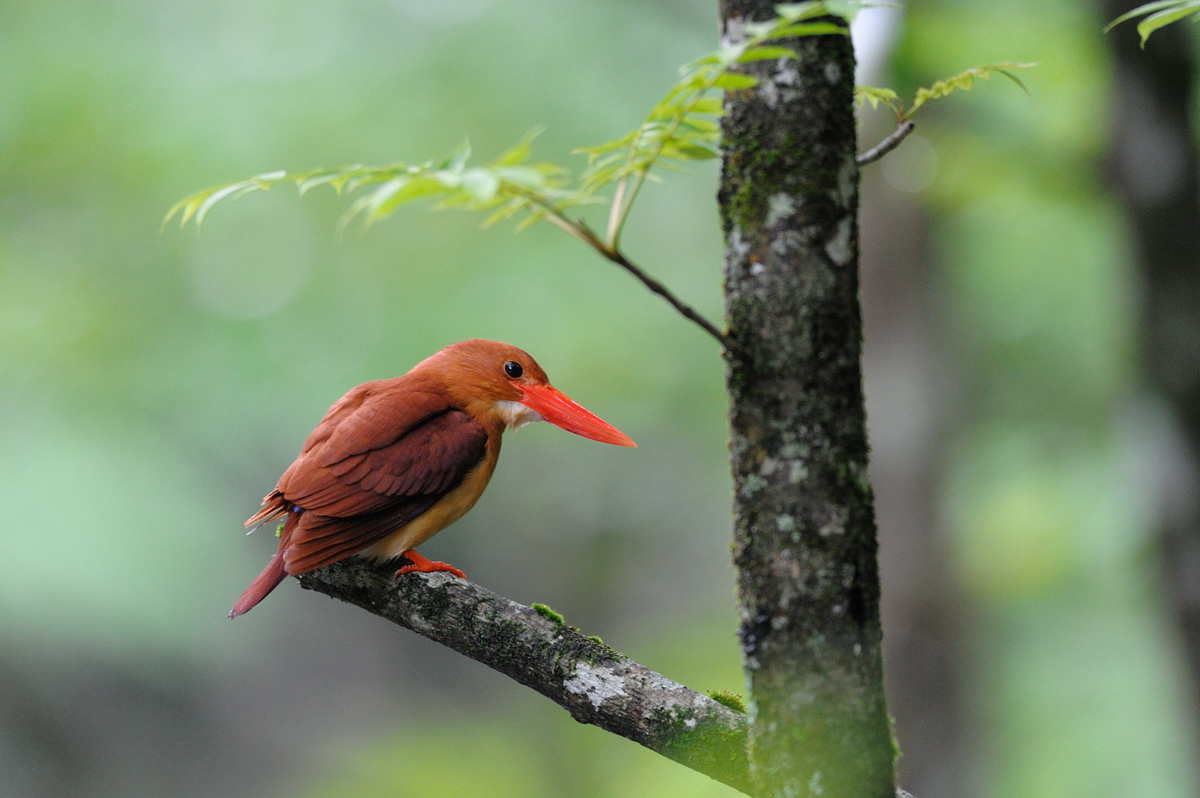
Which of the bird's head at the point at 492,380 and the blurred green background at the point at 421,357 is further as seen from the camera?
the blurred green background at the point at 421,357

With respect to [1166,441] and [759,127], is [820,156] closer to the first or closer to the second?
[759,127]

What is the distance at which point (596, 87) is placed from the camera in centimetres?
803

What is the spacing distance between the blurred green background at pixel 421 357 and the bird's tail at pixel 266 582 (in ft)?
12.3

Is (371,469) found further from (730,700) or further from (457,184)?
(457,184)

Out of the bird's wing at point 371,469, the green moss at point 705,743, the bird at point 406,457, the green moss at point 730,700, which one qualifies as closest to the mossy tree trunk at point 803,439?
the green moss at point 705,743

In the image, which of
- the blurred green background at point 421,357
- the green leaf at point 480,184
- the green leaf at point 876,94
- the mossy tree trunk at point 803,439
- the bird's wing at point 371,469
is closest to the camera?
the green leaf at point 480,184

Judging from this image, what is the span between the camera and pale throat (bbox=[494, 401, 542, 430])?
258 cm

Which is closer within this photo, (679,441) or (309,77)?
(309,77)

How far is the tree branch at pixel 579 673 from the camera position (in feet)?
5.42

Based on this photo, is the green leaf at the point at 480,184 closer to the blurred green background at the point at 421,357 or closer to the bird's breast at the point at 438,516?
the bird's breast at the point at 438,516

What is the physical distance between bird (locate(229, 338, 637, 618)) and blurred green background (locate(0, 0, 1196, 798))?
3.21m

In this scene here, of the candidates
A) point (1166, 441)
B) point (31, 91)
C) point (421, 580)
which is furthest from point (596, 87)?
point (421, 580)

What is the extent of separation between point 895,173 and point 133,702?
768 cm

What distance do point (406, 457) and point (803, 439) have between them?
124 centimetres
